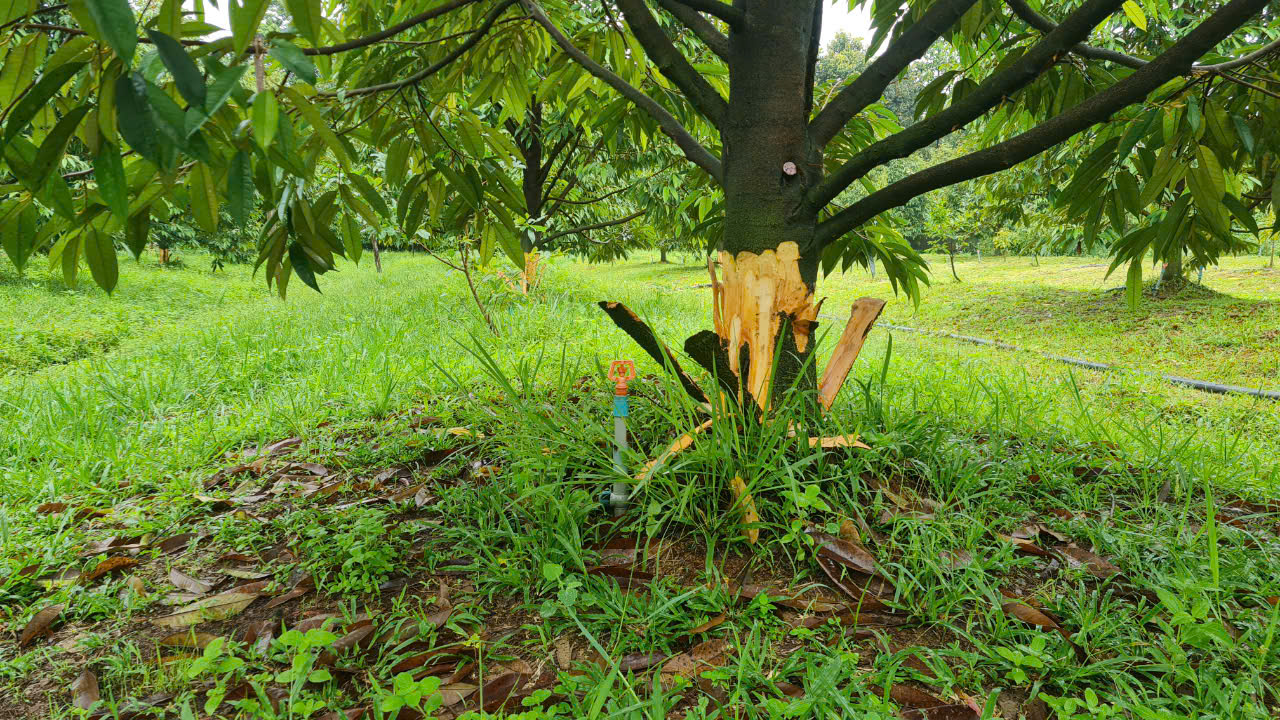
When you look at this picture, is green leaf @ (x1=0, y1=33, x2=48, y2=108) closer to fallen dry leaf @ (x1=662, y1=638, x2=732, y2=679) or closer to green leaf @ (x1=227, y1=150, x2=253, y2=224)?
green leaf @ (x1=227, y1=150, x2=253, y2=224)

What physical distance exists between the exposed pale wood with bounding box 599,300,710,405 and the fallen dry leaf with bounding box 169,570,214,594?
1.20 meters

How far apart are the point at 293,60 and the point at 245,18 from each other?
0.06 metres

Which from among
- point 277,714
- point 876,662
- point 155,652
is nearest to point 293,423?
point 155,652

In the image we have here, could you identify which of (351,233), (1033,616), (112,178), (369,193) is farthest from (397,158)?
(1033,616)

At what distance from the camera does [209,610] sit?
4.84ft

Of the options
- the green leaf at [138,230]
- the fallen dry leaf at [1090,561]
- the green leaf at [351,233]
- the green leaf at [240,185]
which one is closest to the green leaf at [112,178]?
the green leaf at [240,185]

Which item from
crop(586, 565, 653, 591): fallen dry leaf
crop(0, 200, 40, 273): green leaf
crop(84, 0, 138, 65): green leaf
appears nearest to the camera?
crop(84, 0, 138, 65): green leaf

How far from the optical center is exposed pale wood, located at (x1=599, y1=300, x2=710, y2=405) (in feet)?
5.43

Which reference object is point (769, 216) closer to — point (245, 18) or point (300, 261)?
point (300, 261)

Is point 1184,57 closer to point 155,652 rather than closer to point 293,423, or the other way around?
point 155,652

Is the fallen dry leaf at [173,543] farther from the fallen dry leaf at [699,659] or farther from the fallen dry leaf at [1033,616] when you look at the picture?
the fallen dry leaf at [1033,616]

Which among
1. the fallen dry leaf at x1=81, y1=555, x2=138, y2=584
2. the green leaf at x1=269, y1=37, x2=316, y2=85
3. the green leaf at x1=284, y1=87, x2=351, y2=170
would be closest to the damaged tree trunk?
the green leaf at x1=284, y1=87, x2=351, y2=170

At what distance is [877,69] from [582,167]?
16.6 feet

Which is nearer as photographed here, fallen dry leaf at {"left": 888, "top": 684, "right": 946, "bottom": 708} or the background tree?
the background tree
